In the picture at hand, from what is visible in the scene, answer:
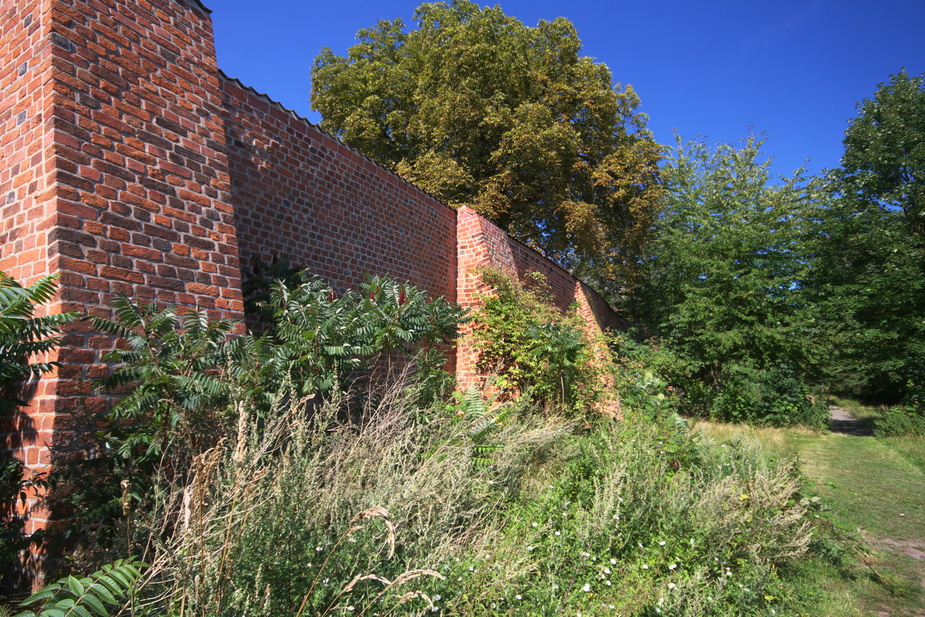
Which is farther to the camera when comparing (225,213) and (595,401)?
(595,401)

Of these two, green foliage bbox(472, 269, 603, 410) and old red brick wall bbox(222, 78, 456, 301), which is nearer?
old red brick wall bbox(222, 78, 456, 301)

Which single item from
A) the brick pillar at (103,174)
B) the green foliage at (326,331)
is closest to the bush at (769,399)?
the green foliage at (326,331)

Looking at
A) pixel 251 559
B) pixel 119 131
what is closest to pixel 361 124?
pixel 119 131

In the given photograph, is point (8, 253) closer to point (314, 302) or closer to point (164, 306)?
point (164, 306)

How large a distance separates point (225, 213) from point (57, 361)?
5.56ft

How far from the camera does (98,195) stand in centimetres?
311

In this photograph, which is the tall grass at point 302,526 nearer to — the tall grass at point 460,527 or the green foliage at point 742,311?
the tall grass at point 460,527

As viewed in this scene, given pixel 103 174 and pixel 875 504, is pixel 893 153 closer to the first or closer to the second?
pixel 875 504

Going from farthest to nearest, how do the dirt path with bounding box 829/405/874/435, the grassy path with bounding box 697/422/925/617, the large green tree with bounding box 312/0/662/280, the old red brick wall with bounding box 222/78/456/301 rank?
the large green tree with bounding box 312/0/662/280
the dirt path with bounding box 829/405/874/435
the old red brick wall with bounding box 222/78/456/301
the grassy path with bounding box 697/422/925/617

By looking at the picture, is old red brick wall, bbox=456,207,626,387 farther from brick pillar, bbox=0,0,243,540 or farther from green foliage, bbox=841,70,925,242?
green foliage, bbox=841,70,925,242

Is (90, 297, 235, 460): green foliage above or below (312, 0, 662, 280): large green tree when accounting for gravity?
below

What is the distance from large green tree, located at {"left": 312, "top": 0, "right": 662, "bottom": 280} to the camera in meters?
13.2

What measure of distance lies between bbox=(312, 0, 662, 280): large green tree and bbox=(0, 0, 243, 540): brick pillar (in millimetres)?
9509

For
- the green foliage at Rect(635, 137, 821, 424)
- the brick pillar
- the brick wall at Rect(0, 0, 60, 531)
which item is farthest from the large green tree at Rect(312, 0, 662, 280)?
the brick wall at Rect(0, 0, 60, 531)
